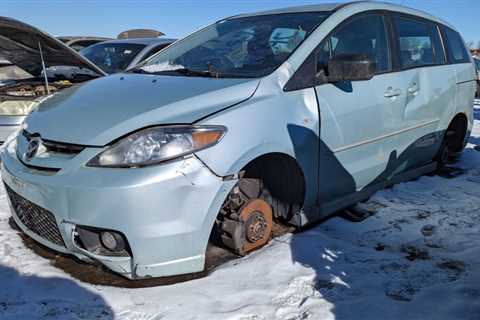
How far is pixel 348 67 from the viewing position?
2920 mm

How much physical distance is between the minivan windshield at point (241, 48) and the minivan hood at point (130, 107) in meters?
0.23

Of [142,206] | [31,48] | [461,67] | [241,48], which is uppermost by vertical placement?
[31,48]

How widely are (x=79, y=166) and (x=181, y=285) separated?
83 centimetres

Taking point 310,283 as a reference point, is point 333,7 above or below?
above

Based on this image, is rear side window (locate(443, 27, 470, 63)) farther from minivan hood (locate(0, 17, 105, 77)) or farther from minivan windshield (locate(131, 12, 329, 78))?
minivan hood (locate(0, 17, 105, 77))

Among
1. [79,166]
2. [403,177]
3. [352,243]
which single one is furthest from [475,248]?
[79,166]

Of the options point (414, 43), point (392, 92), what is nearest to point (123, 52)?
point (414, 43)

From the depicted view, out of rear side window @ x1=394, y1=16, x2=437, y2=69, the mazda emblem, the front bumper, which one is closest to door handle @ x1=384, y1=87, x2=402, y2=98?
rear side window @ x1=394, y1=16, x2=437, y2=69

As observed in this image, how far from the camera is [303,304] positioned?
230cm

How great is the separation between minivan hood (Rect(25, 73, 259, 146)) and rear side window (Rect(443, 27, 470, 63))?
2775mm

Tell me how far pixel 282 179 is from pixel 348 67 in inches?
33.2

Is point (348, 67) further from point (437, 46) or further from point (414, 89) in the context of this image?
point (437, 46)

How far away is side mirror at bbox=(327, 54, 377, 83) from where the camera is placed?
292 centimetres

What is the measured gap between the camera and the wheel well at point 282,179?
2.84 meters
